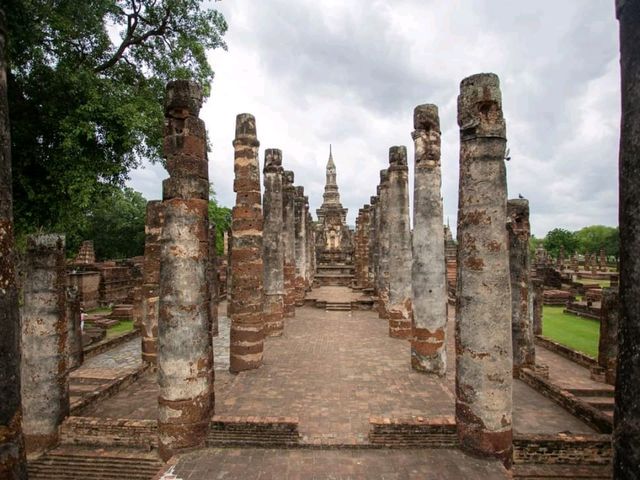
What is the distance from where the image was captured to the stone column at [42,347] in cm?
749

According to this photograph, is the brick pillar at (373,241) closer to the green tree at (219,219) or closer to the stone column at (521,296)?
the stone column at (521,296)

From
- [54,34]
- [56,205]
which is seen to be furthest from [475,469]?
[54,34]

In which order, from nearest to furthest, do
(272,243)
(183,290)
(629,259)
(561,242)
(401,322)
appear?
(629,259)
(183,290)
(401,322)
(272,243)
(561,242)

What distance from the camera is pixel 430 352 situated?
34.4ft

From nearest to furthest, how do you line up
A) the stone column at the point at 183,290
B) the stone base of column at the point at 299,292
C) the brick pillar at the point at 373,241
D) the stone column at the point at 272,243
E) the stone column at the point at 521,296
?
the stone column at the point at 183,290 < the stone column at the point at 521,296 < the stone column at the point at 272,243 < the stone base of column at the point at 299,292 < the brick pillar at the point at 373,241

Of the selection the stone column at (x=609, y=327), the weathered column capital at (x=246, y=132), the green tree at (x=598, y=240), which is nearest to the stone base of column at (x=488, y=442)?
the stone column at (x=609, y=327)

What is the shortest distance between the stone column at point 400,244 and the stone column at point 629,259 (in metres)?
12.5

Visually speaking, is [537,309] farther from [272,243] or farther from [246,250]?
[246,250]

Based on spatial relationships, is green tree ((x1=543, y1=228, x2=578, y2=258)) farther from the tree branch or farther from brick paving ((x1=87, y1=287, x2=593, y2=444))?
the tree branch

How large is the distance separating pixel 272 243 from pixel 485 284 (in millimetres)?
9924

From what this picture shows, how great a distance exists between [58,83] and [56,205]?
12.2 ft

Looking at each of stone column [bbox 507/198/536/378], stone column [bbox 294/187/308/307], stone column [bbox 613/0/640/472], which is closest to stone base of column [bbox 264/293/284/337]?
stone column [bbox 507/198/536/378]

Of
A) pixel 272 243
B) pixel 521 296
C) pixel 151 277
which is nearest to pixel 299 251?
pixel 272 243

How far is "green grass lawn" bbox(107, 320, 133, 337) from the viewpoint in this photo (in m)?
17.6
